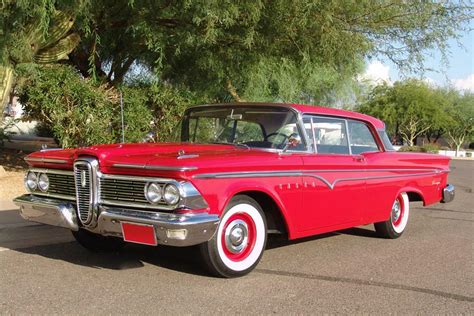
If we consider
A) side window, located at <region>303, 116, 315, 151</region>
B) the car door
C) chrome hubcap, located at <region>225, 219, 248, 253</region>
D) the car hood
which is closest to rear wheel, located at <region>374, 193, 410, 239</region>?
the car door

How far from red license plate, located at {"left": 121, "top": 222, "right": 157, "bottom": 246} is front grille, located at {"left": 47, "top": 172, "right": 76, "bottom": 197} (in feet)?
2.77

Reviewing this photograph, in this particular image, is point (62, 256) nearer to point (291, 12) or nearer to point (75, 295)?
point (75, 295)

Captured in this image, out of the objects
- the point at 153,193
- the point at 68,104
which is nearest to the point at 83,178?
the point at 153,193

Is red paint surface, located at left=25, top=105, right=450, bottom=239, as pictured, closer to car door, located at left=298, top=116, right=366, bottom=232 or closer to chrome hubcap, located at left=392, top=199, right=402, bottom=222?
car door, located at left=298, top=116, right=366, bottom=232

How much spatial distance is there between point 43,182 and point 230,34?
5875mm

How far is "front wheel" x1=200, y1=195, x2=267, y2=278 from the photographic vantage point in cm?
470

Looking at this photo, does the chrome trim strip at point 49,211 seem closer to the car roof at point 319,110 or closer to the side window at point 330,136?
the car roof at point 319,110

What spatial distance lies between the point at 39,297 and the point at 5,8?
534cm

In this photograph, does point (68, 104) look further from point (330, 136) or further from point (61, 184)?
point (330, 136)

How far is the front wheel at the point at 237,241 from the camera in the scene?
4703 mm

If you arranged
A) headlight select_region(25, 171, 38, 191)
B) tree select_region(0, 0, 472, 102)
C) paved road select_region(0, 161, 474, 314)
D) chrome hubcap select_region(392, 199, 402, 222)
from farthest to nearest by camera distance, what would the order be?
1. tree select_region(0, 0, 472, 102)
2. chrome hubcap select_region(392, 199, 402, 222)
3. headlight select_region(25, 171, 38, 191)
4. paved road select_region(0, 161, 474, 314)

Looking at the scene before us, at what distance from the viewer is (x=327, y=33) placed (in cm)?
1005

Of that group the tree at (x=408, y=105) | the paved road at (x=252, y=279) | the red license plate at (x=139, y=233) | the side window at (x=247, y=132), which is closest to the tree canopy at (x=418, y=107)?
the tree at (x=408, y=105)

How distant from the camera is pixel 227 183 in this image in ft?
15.3
